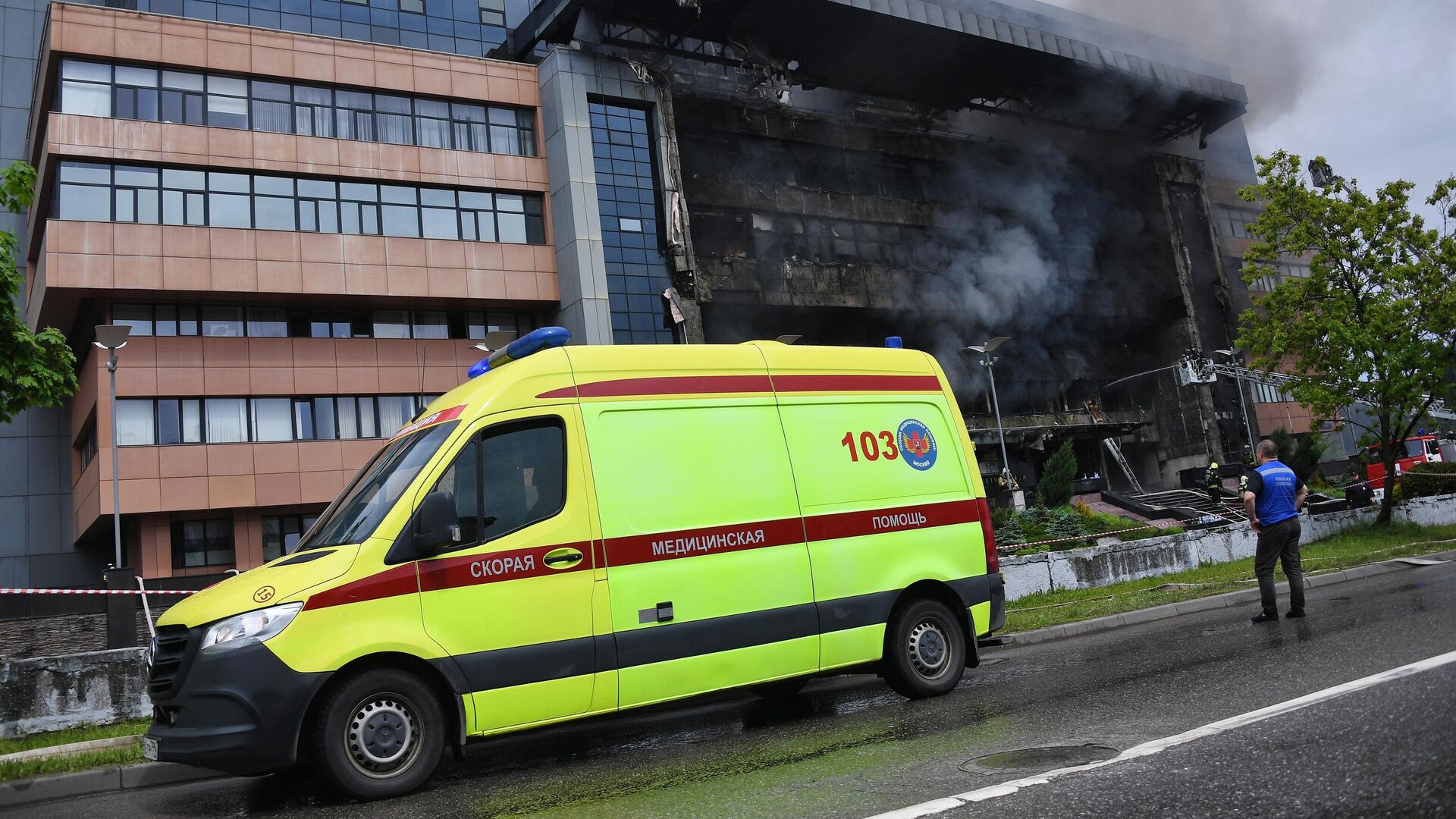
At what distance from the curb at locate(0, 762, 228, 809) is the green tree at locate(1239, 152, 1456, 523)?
23.3 meters

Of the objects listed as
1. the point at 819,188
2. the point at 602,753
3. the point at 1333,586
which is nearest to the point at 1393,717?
the point at 602,753

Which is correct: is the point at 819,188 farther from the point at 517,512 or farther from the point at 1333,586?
the point at 517,512

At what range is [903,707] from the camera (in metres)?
7.13

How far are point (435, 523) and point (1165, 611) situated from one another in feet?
31.8

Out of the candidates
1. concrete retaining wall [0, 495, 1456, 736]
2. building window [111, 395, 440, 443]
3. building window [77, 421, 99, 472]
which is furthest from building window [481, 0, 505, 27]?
concrete retaining wall [0, 495, 1456, 736]

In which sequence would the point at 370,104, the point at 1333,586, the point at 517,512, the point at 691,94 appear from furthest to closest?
the point at 691,94, the point at 370,104, the point at 1333,586, the point at 517,512

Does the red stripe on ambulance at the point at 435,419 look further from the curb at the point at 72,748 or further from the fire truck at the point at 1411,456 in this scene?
the fire truck at the point at 1411,456

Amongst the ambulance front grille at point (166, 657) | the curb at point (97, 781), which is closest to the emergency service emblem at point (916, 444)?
the ambulance front grille at point (166, 657)

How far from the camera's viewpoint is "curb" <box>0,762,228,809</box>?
7.16m

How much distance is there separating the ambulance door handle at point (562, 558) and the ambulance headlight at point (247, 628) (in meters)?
1.38

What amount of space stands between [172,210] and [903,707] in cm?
2957

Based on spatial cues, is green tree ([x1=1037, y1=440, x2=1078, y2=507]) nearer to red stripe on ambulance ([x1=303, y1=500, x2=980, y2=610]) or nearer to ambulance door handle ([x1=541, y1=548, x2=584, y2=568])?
red stripe on ambulance ([x1=303, y1=500, x2=980, y2=610])

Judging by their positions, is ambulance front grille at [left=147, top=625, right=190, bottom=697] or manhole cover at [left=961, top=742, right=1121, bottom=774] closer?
manhole cover at [left=961, top=742, right=1121, bottom=774]

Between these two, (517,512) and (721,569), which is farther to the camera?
(721,569)
